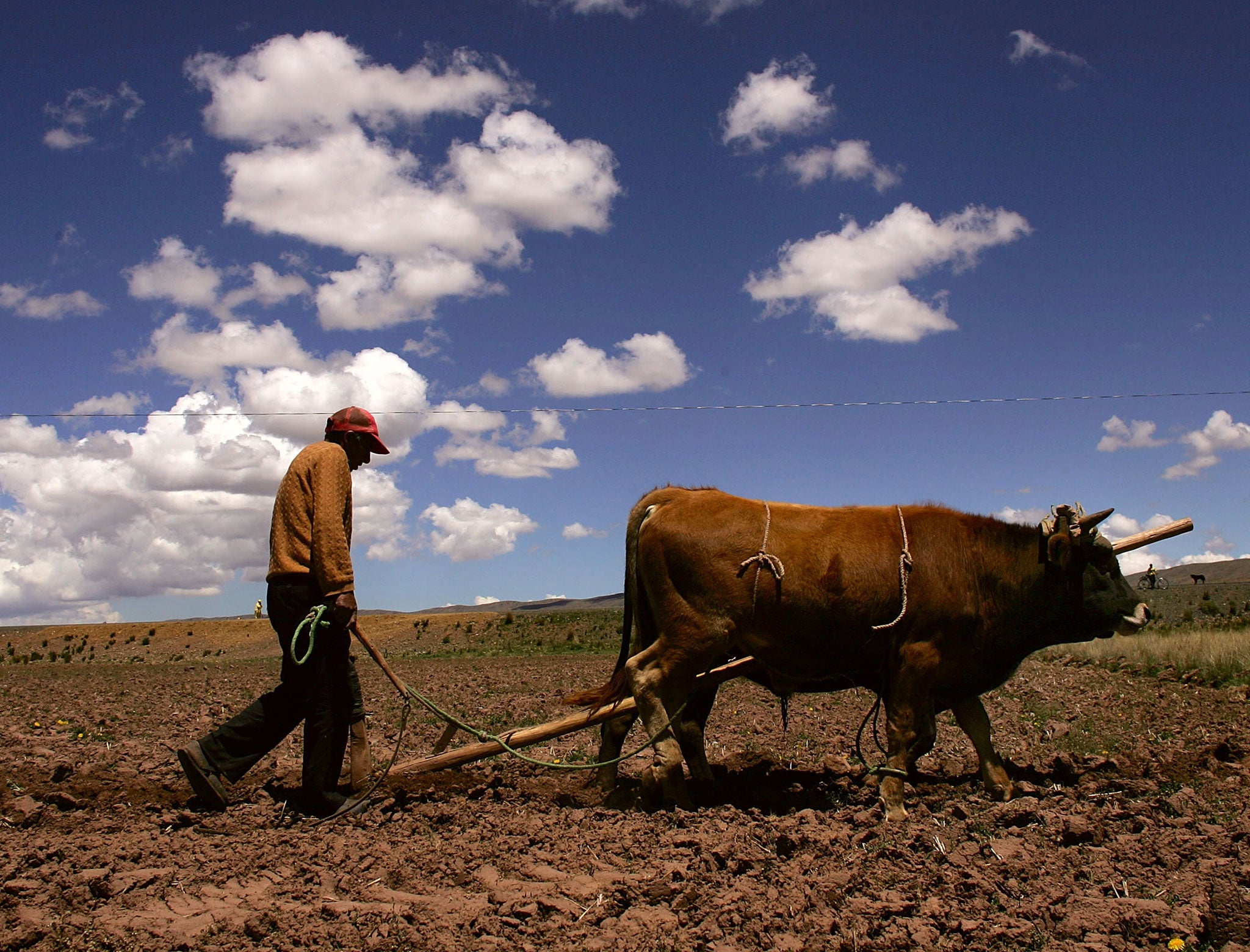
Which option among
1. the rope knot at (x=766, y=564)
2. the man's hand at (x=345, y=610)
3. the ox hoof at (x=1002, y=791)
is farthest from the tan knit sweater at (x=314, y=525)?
the ox hoof at (x=1002, y=791)

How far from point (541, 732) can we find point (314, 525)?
6.73ft

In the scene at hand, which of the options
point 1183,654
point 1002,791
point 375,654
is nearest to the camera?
point 375,654

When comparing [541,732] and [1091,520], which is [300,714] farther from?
[1091,520]

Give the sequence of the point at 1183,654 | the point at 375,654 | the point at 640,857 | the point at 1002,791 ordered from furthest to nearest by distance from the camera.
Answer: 1. the point at 1183,654
2. the point at 1002,791
3. the point at 375,654
4. the point at 640,857

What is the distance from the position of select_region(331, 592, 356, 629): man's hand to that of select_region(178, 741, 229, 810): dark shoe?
3.60ft

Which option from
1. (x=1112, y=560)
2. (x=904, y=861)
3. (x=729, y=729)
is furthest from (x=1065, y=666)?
(x=904, y=861)

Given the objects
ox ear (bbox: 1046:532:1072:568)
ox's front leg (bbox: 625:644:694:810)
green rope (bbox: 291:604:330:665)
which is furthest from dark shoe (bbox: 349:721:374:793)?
ox ear (bbox: 1046:532:1072:568)

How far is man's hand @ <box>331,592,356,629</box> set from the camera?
5.69 metres

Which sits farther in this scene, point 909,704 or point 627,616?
point 627,616

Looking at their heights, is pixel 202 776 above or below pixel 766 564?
below

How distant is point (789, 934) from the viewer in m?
3.72

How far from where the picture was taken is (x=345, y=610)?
570 centimetres

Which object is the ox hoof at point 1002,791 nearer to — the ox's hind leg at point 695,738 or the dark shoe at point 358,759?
the ox's hind leg at point 695,738

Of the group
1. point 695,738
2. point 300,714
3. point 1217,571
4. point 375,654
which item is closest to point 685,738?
point 695,738
